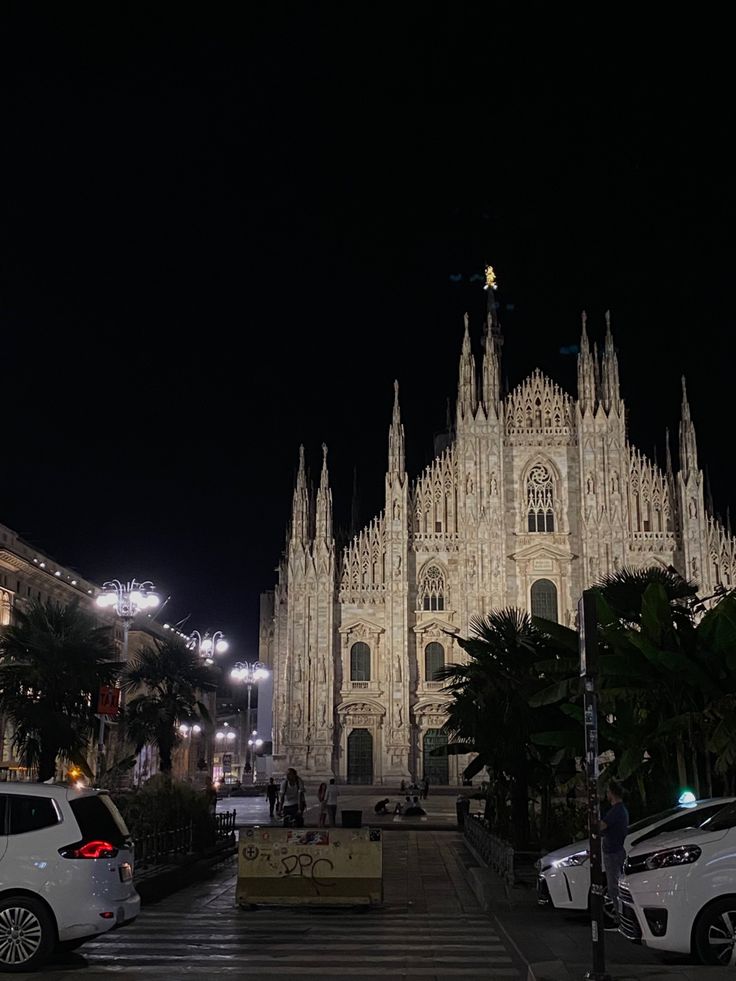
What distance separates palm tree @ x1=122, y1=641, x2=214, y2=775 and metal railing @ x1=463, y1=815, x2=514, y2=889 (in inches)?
621

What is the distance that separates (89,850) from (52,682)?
56.1 ft

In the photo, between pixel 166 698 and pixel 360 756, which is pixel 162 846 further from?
pixel 360 756

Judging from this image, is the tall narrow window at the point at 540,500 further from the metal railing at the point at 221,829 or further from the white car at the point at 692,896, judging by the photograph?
the white car at the point at 692,896

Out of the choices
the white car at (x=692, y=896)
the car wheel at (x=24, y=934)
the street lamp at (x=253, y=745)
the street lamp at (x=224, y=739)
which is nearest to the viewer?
the white car at (x=692, y=896)

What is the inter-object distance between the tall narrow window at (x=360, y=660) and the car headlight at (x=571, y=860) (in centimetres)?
4470

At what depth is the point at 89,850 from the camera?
10695mm

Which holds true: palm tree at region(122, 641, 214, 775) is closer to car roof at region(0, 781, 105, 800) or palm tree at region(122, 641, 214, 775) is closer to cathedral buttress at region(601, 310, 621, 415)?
car roof at region(0, 781, 105, 800)

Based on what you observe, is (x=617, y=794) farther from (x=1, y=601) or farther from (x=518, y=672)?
(x=1, y=601)

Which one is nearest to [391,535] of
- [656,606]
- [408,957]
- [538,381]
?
[538,381]

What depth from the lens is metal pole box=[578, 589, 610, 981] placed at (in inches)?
358

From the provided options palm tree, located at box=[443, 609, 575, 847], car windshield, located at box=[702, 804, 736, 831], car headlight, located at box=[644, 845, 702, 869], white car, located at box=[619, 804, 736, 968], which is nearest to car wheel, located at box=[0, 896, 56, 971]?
white car, located at box=[619, 804, 736, 968]

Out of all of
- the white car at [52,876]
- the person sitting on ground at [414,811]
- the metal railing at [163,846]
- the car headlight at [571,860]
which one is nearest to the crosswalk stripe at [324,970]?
the white car at [52,876]

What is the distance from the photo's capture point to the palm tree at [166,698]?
3869 centimetres

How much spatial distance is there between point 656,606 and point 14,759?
36.6m
